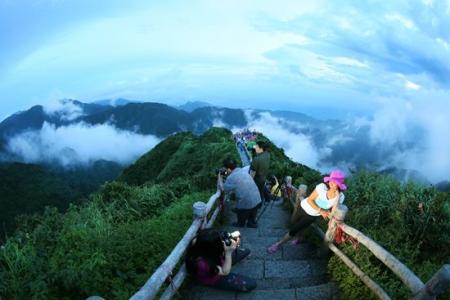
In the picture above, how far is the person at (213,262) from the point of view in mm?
5957

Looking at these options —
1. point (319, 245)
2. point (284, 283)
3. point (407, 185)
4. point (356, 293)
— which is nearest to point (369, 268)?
point (356, 293)

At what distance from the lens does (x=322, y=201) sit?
7551 millimetres

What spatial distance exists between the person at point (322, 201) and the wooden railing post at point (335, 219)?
0.14 meters

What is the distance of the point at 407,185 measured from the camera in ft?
31.0

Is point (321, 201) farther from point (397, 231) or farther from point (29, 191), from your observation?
point (29, 191)

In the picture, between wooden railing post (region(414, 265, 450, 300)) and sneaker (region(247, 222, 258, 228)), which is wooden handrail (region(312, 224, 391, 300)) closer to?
wooden railing post (region(414, 265, 450, 300))

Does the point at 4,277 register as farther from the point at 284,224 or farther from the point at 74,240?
the point at 284,224

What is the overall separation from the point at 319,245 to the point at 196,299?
2.92 m

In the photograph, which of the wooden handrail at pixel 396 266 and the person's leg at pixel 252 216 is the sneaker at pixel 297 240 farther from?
the wooden handrail at pixel 396 266

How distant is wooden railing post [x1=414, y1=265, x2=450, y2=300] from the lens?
13.1ft

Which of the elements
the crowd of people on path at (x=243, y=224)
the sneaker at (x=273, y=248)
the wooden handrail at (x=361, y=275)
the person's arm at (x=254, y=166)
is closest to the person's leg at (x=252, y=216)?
the crowd of people on path at (x=243, y=224)

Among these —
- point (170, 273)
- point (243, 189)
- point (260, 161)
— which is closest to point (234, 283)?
point (170, 273)

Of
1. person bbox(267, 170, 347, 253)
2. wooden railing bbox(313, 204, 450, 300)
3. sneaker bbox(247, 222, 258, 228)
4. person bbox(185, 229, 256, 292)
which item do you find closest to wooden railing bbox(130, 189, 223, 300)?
person bbox(185, 229, 256, 292)

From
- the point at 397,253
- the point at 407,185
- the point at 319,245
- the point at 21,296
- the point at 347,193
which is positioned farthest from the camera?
the point at 347,193
